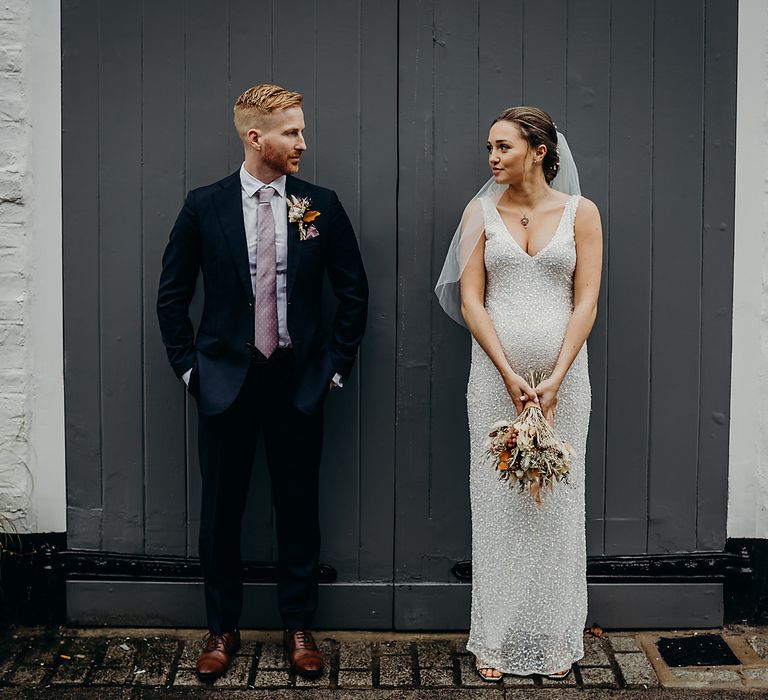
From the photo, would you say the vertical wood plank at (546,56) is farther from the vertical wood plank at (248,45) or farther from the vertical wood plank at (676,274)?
the vertical wood plank at (248,45)

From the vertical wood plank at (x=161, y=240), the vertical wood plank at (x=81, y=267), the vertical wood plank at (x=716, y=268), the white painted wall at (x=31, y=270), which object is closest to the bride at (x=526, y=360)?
the vertical wood plank at (x=716, y=268)

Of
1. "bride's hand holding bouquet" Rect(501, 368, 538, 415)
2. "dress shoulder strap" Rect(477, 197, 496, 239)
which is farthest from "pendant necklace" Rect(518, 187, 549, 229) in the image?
"bride's hand holding bouquet" Rect(501, 368, 538, 415)

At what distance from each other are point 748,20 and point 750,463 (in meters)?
1.85

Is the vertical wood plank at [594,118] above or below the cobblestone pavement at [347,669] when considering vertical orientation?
above

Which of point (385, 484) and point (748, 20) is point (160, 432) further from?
point (748, 20)

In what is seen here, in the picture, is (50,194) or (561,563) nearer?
(561,563)

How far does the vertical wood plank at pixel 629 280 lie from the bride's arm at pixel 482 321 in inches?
27.7

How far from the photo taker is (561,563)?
430 cm

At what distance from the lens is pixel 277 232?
13.9 ft

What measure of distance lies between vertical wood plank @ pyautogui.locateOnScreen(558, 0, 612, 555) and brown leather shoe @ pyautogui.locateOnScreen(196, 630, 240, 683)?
178 centimetres

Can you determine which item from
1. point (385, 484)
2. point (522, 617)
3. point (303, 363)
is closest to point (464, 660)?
point (522, 617)

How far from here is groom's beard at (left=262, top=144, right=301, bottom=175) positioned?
13.6ft

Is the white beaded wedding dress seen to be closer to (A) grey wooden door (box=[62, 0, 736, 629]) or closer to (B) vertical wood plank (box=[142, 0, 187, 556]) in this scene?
(A) grey wooden door (box=[62, 0, 736, 629])

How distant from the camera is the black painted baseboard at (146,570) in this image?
475 centimetres
